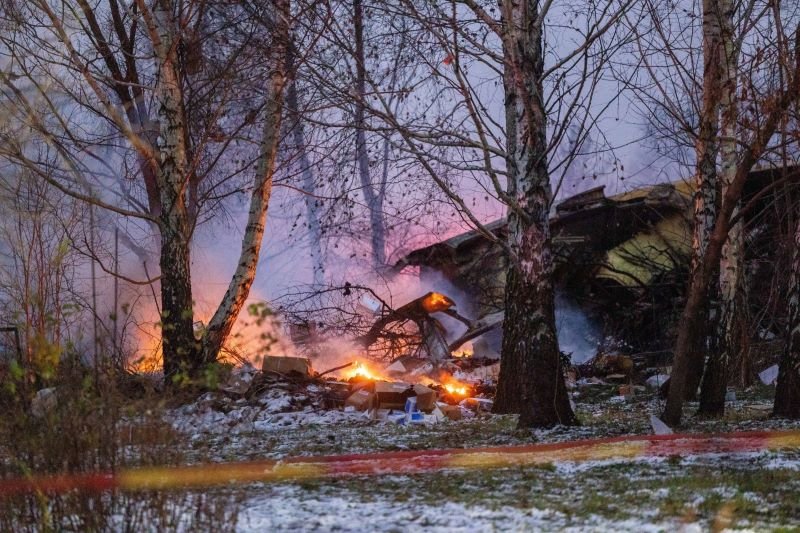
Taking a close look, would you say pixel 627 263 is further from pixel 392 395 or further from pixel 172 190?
pixel 172 190

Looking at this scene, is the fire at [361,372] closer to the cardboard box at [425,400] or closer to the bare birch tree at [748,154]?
the cardboard box at [425,400]

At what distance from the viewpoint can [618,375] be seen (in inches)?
519

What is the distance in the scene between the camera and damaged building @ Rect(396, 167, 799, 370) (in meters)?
14.3

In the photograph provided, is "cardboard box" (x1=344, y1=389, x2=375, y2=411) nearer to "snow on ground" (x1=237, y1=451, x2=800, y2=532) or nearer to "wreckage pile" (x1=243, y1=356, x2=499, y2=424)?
"wreckage pile" (x1=243, y1=356, x2=499, y2=424)

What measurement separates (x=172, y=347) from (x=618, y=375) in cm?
650

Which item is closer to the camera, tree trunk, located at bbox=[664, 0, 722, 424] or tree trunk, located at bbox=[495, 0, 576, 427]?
tree trunk, located at bbox=[664, 0, 722, 424]

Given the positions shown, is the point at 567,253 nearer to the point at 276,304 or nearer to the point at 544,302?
the point at 276,304

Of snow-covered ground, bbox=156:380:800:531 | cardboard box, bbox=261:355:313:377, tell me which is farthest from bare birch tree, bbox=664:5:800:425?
cardboard box, bbox=261:355:313:377

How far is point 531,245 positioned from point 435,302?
6816 mm

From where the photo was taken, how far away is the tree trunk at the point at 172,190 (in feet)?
36.0

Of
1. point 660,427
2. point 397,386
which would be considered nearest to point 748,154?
point 660,427

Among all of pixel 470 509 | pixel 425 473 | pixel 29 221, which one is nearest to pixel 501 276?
pixel 29 221

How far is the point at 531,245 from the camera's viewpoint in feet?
26.3

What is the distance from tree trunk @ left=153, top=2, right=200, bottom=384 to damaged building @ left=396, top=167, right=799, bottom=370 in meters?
5.50
